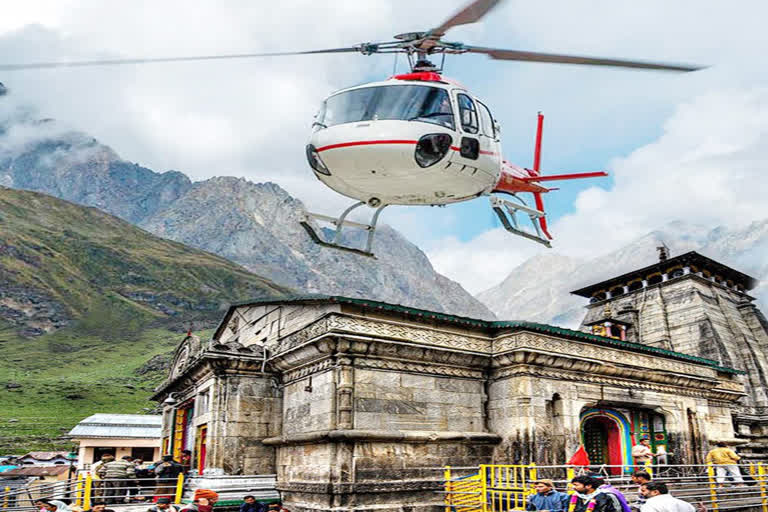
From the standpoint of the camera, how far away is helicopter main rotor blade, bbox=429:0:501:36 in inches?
440

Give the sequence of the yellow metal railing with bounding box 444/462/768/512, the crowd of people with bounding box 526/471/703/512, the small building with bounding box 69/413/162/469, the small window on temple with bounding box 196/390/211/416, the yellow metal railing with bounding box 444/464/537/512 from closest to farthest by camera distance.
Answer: the crowd of people with bounding box 526/471/703/512, the yellow metal railing with bounding box 444/462/768/512, the yellow metal railing with bounding box 444/464/537/512, the small window on temple with bounding box 196/390/211/416, the small building with bounding box 69/413/162/469

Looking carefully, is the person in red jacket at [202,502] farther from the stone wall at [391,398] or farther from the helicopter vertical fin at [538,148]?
the helicopter vertical fin at [538,148]

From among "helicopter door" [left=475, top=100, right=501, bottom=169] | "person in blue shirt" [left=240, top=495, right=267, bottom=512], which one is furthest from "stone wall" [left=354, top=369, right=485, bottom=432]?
"helicopter door" [left=475, top=100, right=501, bottom=169]

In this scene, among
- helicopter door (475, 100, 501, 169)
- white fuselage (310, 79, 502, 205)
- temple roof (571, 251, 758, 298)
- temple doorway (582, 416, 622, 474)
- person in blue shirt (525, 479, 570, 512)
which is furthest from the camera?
temple roof (571, 251, 758, 298)

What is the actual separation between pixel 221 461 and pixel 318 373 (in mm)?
4130

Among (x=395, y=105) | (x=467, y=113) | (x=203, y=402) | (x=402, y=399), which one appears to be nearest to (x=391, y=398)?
(x=402, y=399)

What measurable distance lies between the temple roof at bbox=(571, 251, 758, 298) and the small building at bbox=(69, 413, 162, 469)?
31.0m

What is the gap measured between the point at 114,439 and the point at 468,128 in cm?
3020

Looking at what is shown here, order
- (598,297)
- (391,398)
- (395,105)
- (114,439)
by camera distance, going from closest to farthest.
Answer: (395,105), (391,398), (114,439), (598,297)

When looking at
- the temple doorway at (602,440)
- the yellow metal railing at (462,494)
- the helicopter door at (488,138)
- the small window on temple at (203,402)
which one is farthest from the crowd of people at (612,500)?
the small window on temple at (203,402)

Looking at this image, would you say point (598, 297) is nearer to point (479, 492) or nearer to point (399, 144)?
point (479, 492)

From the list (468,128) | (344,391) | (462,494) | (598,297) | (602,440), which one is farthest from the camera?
(598,297)

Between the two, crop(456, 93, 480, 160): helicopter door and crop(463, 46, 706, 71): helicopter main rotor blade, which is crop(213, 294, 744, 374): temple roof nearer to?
crop(456, 93, 480, 160): helicopter door

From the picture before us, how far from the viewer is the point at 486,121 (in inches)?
524
